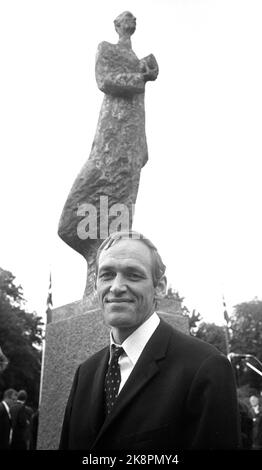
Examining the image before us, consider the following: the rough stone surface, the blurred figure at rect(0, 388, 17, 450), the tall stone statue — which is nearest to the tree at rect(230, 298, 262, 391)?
the blurred figure at rect(0, 388, 17, 450)

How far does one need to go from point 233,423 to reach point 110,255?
0.82 metres

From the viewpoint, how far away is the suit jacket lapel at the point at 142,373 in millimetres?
1854

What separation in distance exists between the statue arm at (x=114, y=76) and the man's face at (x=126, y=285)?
3.69 metres

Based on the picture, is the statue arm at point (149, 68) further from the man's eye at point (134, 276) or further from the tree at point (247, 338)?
the tree at point (247, 338)

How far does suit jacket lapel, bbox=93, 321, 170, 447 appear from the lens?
1.85 metres

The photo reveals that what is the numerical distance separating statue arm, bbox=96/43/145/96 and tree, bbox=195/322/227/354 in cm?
4643

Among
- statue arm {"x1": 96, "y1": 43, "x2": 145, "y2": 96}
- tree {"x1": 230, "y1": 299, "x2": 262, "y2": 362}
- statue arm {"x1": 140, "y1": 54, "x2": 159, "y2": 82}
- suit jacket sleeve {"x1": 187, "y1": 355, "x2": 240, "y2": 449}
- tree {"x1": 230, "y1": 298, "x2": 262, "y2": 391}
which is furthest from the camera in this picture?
tree {"x1": 230, "y1": 299, "x2": 262, "y2": 362}

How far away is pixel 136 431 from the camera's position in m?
1.80

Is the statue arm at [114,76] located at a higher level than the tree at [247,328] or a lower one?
lower

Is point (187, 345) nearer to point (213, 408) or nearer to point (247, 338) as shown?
point (213, 408)

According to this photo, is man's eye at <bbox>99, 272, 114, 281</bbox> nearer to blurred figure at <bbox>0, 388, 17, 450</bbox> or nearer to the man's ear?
the man's ear

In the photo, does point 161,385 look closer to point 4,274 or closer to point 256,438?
point 256,438

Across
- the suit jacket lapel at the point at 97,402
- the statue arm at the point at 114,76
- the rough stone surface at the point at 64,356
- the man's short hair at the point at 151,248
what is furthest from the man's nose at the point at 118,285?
the statue arm at the point at 114,76
